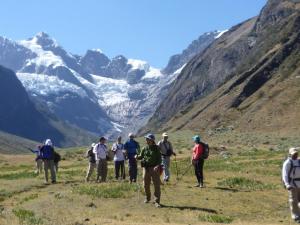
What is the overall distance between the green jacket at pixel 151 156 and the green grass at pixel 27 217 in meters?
4.89

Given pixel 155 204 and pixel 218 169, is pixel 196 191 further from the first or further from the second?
pixel 218 169

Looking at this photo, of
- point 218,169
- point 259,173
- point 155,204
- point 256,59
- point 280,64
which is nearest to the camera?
point 155,204

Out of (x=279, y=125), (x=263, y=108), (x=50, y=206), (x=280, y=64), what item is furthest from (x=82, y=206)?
(x=280, y=64)

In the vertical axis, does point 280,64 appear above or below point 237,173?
above

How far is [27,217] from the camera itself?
20.0 metres

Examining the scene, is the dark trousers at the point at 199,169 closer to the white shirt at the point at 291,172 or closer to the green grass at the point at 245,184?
the green grass at the point at 245,184

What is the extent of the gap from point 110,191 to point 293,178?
30.1 ft

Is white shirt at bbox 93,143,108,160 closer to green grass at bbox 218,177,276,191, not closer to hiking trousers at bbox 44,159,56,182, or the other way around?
hiking trousers at bbox 44,159,56,182

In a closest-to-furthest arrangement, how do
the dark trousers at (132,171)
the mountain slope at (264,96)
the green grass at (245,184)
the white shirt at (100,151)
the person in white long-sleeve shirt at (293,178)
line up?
the person in white long-sleeve shirt at (293,178) < the green grass at (245,184) < the dark trousers at (132,171) < the white shirt at (100,151) < the mountain slope at (264,96)

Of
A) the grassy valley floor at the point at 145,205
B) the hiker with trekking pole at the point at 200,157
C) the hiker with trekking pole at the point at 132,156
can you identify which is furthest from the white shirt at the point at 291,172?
the hiker with trekking pole at the point at 132,156

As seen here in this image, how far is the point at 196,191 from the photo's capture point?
1069 inches

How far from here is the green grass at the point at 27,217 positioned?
61.2 ft

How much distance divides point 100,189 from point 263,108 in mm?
107479

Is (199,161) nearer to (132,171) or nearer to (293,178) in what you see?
(132,171)
